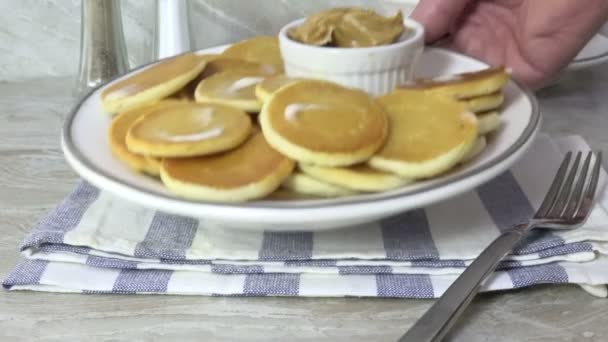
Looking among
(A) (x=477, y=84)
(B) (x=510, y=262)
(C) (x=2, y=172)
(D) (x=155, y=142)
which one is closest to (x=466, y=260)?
(B) (x=510, y=262)

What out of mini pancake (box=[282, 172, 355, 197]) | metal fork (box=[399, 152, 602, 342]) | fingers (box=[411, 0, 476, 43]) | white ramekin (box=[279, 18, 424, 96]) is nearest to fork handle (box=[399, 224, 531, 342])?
metal fork (box=[399, 152, 602, 342])

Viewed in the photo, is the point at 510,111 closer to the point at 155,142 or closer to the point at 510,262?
the point at 510,262

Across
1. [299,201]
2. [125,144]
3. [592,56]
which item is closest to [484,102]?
[299,201]

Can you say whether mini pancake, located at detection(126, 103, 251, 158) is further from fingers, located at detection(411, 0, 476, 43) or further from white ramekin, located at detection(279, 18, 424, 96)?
fingers, located at detection(411, 0, 476, 43)

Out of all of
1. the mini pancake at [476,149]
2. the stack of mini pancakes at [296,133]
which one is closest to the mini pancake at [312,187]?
the stack of mini pancakes at [296,133]

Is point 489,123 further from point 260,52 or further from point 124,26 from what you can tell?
point 124,26
